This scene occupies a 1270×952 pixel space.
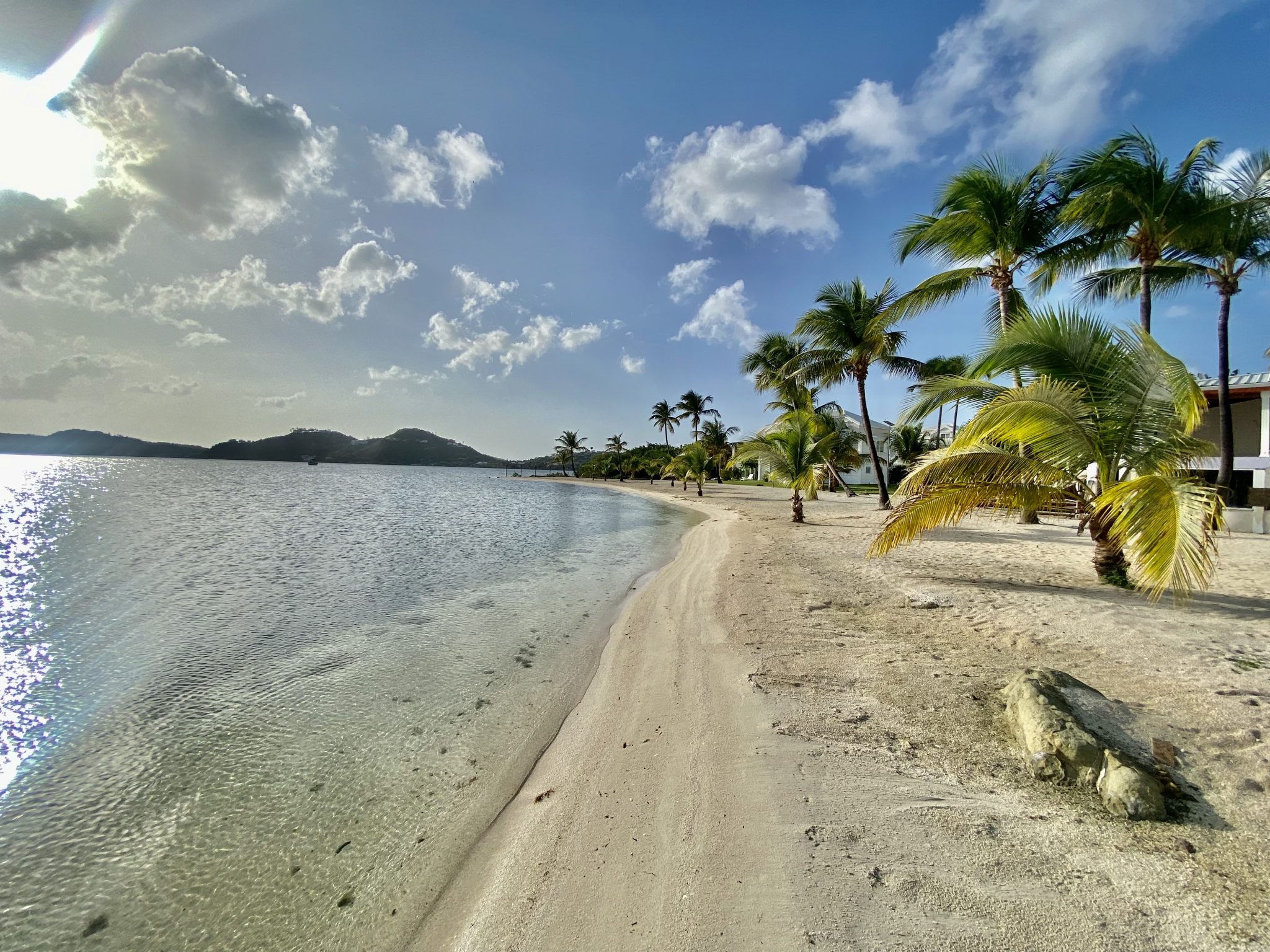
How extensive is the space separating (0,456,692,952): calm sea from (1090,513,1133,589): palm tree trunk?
7045 mm

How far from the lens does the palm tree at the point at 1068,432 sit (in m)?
6.14

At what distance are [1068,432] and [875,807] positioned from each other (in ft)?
20.6

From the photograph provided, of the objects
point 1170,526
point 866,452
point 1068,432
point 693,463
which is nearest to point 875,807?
point 1170,526

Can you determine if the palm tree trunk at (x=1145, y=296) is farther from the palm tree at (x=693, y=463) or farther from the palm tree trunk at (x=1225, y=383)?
the palm tree at (x=693, y=463)

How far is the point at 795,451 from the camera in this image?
53.3 feet

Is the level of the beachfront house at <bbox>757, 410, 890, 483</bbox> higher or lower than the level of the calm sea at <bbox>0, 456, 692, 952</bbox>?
higher

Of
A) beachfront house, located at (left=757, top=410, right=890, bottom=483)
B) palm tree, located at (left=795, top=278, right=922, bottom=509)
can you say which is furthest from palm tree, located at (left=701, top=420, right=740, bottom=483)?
palm tree, located at (left=795, top=278, right=922, bottom=509)

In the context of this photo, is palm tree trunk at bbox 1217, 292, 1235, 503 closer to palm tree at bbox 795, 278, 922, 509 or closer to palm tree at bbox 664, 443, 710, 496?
palm tree at bbox 795, 278, 922, 509

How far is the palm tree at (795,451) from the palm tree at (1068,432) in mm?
8950

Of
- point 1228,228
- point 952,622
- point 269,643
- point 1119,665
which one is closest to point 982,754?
point 1119,665

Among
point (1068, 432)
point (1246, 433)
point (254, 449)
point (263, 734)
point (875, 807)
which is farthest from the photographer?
point (254, 449)

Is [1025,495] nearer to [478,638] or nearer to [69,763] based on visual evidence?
[478,638]

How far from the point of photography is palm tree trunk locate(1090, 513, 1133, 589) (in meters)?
6.63

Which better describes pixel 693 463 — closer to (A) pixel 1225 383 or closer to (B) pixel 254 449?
(A) pixel 1225 383
